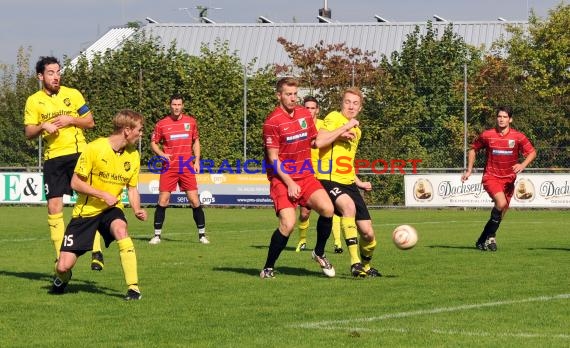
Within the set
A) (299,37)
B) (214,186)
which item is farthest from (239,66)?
(299,37)

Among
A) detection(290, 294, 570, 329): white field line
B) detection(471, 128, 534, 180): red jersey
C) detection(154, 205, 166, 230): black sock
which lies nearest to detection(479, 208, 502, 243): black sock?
detection(471, 128, 534, 180): red jersey

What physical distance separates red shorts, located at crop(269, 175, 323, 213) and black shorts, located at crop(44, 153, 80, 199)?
7.25ft

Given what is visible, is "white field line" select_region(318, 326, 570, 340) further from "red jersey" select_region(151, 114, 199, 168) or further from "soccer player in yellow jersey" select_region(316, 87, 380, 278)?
"red jersey" select_region(151, 114, 199, 168)

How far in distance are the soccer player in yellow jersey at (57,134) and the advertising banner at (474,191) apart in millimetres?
18917

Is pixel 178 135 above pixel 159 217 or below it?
above

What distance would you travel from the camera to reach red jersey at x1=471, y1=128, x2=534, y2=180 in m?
17.1

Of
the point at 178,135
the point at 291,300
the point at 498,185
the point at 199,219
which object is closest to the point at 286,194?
the point at 291,300

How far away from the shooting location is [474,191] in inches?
1199

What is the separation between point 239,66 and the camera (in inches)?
1409

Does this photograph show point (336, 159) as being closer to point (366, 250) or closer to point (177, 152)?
point (366, 250)

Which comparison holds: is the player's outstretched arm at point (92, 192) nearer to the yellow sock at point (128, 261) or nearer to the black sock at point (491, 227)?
the yellow sock at point (128, 261)

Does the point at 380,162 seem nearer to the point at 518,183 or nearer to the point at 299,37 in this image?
the point at 518,183

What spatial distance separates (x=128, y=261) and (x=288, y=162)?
7.94ft

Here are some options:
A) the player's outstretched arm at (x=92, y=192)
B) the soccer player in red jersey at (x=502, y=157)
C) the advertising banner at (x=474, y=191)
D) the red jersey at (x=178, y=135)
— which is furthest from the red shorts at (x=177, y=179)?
the advertising banner at (x=474, y=191)
